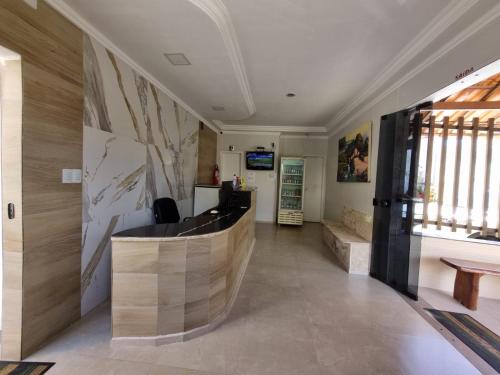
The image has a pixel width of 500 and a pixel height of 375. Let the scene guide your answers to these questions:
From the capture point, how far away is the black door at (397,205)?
2.82 meters

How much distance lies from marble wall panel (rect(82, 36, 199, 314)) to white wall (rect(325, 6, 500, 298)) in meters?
3.15

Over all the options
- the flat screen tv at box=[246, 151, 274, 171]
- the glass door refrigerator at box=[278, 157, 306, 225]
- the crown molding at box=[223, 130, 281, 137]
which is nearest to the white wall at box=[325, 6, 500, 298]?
the glass door refrigerator at box=[278, 157, 306, 225]

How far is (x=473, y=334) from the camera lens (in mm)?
2141

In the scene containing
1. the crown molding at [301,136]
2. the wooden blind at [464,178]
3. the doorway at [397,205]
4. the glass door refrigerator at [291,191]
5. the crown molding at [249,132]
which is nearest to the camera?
the doorway at [397,205]

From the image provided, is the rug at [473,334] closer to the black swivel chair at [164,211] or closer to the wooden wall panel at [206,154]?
the black swivel chair at [164,211]

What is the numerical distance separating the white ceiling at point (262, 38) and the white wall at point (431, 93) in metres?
0.36

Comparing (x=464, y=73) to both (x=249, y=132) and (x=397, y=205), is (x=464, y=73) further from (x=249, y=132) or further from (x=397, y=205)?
(x=249, y=132)

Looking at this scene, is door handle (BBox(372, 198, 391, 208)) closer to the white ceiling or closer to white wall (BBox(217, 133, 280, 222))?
the white ceiling

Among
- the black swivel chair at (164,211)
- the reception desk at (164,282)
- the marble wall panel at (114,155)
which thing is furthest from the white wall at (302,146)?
the reception desk at (164,282)

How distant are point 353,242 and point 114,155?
3351 mm

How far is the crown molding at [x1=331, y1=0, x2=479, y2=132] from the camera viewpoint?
1.75 m

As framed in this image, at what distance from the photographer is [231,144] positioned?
263 inches

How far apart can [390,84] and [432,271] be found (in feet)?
8.35

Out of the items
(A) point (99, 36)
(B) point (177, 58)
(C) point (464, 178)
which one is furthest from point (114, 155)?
(C) point (464, 178)
